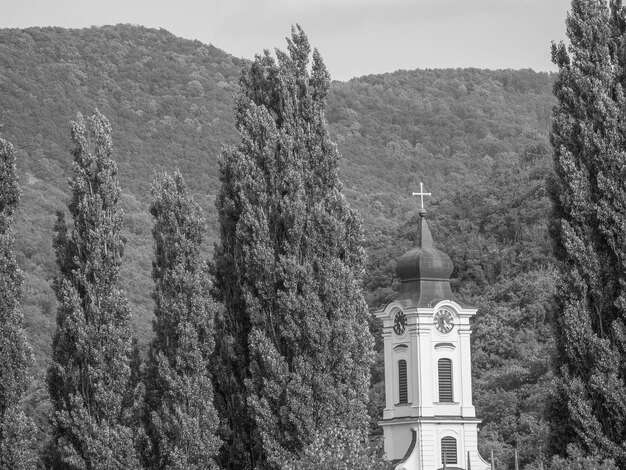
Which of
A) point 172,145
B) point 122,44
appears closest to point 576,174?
point 172,145

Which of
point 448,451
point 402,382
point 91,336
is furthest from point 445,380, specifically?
point 91,336

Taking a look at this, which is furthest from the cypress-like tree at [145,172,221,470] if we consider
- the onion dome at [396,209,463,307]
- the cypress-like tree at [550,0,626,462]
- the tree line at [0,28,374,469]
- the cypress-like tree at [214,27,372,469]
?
the onion dome at [396,209,463,307]

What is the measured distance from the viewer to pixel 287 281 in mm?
40969

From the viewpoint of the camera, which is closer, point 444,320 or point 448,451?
point 444,320

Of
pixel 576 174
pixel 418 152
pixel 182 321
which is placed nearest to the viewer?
pixel 576 174

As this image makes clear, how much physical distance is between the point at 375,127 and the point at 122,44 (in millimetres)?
24700

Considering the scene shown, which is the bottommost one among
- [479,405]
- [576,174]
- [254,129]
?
[576,174]

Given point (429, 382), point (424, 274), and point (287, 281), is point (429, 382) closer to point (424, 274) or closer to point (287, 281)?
point (424, 274)

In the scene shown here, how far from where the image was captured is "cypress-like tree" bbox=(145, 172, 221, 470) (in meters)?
41.3

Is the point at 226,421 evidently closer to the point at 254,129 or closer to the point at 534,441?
the point at 254,129

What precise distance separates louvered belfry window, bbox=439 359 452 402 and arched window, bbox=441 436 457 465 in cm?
185

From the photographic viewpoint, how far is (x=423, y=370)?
2867 inches

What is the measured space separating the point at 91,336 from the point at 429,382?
33.2 metres

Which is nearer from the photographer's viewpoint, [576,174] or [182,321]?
[576,174]
